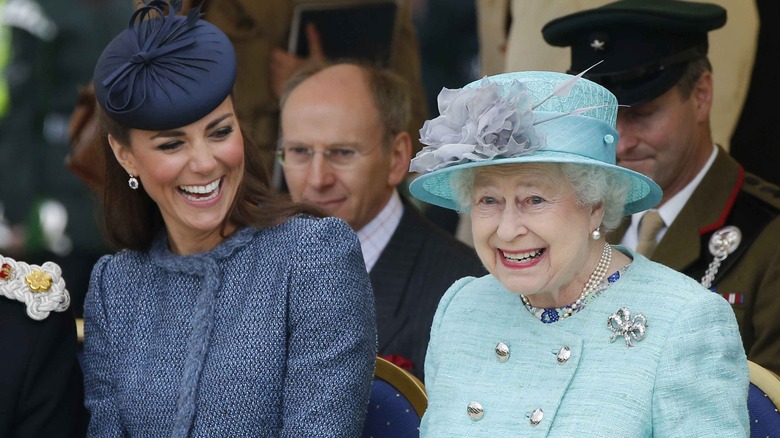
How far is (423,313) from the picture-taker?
12.2 ft

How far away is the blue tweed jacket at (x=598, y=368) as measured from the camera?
2.30 m

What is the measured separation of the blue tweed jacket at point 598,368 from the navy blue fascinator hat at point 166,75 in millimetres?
691

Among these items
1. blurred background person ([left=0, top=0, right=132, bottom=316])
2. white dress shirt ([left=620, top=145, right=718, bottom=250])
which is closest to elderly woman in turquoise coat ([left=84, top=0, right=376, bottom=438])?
white dress shirt ([left=620, top=145, right=718, bottom=250])

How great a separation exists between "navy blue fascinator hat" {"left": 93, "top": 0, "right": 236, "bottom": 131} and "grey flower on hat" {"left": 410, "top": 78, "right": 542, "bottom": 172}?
59cm

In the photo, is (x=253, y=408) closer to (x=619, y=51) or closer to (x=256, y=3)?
(x=619, y=51)

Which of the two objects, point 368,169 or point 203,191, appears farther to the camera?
point 368,169

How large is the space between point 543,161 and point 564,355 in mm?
374

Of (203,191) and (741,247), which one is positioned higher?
(203,191)

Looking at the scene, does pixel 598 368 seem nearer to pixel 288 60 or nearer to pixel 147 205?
pixel 147 205

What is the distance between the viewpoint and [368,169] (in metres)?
4.12

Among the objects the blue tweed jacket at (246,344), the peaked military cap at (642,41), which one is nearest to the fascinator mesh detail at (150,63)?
the blue tweed jacket at (246,344)

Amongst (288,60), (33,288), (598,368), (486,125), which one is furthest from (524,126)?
(288,60)

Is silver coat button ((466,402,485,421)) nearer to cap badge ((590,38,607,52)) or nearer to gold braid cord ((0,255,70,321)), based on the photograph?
gold braid cord ((0,255,70,321))

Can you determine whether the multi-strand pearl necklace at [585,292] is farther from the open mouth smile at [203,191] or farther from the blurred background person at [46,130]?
the blurred background person at [46,130]
